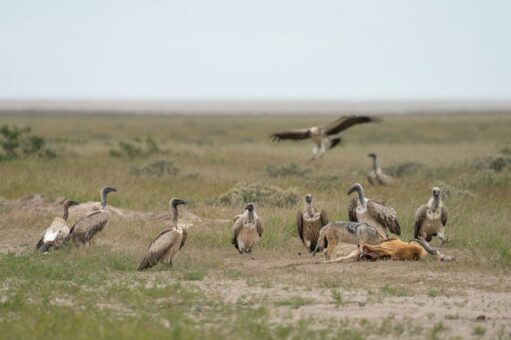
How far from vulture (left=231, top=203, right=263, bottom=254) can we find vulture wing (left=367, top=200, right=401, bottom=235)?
150 centimetres

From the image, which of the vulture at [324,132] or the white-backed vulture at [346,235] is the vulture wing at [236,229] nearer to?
the white-backed vulture at [346,235]

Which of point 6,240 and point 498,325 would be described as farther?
point 6,240

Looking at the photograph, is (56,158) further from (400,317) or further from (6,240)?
(400,317)

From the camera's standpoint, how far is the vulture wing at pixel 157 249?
1086cm

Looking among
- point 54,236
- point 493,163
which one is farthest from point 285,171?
point 54,236

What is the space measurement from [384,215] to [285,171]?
36.1ft

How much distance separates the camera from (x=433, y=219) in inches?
494

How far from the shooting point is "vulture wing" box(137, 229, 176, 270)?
1086 cm

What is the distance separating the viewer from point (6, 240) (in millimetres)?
13727

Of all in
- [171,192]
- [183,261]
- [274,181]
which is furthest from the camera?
[274,181]

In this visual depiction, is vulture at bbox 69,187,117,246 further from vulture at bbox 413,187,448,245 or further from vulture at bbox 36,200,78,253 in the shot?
vulture at bbox 413,187,448,245

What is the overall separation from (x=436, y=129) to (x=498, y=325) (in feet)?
158

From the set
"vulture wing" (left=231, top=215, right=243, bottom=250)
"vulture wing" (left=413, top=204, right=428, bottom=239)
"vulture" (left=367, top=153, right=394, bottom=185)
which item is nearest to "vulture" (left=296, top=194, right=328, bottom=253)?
"vulture wing" (left=231, top=215, right=243, bottom=250)

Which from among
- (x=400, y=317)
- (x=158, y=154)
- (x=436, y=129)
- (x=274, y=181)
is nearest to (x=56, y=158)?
(x=158, y=154)
